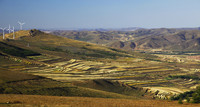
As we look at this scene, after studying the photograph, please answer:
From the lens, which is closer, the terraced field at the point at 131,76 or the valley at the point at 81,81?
the valley at the point at 81,81

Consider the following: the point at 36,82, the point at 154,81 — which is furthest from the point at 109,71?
the point at 36,82

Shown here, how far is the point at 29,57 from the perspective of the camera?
537 feet

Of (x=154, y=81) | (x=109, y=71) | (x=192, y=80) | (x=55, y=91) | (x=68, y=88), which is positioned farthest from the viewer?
(x=109, y=71)

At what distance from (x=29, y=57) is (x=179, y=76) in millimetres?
90790

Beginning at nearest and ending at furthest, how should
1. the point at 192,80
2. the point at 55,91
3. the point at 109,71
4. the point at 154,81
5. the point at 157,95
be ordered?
the point at 55,91 → the point at 157,95 → the point at 154,81 → the point at 192,80 → the point at 109,71

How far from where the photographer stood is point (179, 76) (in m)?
144

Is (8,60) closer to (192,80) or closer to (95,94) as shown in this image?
(95,94)

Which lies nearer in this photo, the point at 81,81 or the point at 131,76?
the point at 81,81

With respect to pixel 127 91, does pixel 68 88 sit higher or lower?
higher

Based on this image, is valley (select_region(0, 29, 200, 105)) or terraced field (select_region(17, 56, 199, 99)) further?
terraced field (select_region(17, 56, 199, 99))

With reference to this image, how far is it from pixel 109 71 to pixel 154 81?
32.1 metres

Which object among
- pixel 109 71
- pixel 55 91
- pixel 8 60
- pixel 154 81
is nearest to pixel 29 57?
pixel 8 60

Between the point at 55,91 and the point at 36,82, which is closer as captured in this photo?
the point at 55,91

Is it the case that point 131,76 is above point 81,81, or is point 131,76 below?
below
